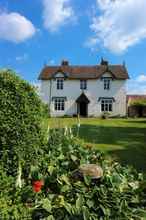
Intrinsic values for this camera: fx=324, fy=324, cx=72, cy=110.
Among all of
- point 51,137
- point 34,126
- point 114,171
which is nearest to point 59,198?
point 34,126

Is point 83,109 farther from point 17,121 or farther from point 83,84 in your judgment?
point 17,121

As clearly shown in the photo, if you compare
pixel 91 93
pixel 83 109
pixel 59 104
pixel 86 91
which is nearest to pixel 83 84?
pixel 86 91

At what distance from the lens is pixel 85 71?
49469 millimetres

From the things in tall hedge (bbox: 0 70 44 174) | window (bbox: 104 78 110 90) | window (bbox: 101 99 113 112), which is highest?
window (bbox: 104 78 110 90)

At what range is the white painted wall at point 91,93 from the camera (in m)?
47.7

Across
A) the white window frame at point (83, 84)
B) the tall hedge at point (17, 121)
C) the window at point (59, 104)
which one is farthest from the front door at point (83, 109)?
the tall hedge at point (17, 121)

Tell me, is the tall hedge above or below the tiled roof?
below

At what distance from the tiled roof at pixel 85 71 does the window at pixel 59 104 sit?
3.58 meters

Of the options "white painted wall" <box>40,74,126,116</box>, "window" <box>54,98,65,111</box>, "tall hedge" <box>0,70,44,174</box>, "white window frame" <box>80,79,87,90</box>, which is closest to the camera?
"tall hedge" <box>0,70,44,174</box>

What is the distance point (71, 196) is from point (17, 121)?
6.82 ft

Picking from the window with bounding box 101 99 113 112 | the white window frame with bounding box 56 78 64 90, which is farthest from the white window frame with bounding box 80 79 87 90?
the window with bounding box 101 99 113 112

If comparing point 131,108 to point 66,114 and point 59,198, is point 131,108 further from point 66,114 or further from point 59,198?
point 59,198

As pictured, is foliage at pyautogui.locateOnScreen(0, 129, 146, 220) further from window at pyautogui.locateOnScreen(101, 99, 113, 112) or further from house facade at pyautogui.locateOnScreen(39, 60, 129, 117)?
house facade at pyautogui.locateOnScreen(39, 60, 129, 117)

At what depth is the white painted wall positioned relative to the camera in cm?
4772
